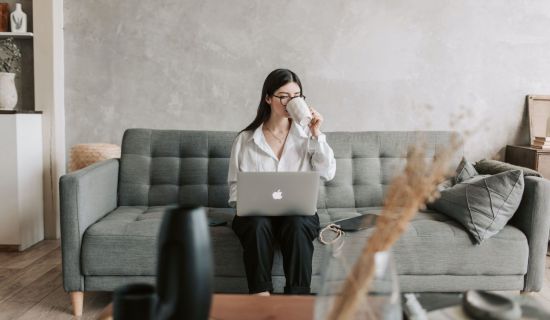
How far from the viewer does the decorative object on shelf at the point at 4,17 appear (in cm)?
351

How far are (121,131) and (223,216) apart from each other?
149 cm

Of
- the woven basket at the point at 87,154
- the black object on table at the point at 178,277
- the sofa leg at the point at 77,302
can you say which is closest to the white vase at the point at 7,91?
the woven basket at the point at 87,154

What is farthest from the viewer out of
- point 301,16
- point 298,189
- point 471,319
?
point 301,16

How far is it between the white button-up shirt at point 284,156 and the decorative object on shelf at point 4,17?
2.10 meters

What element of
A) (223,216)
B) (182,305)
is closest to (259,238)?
(223,216)

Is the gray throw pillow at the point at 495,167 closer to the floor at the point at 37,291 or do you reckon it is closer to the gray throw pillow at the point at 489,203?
the gray throw pillow at the point at 489,203

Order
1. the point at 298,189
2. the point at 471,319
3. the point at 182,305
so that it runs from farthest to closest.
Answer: the point at 298,189 → the point at 471,319 → the point at 182,305

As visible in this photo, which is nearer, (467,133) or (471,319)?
(467,133)

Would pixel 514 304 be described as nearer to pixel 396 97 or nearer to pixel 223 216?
pixel 223 216

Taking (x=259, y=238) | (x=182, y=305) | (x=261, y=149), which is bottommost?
(x=259, y=238)

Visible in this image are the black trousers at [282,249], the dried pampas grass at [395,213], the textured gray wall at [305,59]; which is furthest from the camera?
the textured gray wall at [305,59]

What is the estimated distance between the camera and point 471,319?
1.16 m

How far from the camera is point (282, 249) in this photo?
219cm

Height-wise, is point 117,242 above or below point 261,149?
below
